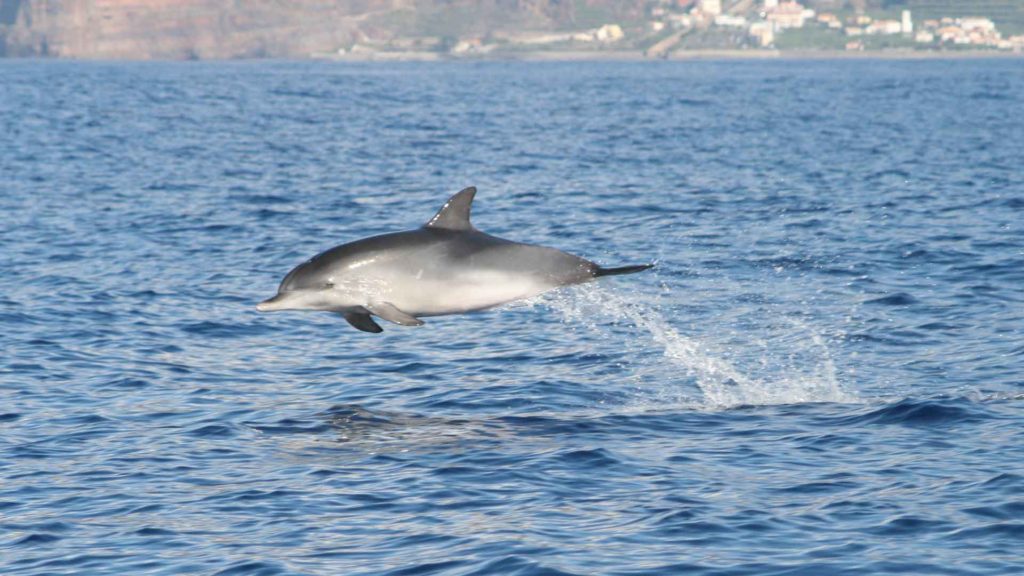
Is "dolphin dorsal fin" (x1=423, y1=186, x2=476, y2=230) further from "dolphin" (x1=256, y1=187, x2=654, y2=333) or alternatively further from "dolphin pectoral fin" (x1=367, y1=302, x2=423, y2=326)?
"dolphin pectoral fin" (x1=367, y1=302, x2=423, y2=326)

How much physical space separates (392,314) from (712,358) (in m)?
7.45

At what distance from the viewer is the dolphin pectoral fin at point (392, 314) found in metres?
14.3

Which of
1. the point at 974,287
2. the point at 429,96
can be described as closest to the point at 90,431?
the point at 974,287

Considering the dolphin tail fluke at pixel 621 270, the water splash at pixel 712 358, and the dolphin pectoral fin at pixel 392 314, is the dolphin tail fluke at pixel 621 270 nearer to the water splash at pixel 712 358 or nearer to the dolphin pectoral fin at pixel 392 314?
the dolphin pectoral fin at pixel 392 314

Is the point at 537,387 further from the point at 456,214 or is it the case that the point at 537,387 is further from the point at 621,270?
the point at 621,270

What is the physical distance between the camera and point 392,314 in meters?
14.6

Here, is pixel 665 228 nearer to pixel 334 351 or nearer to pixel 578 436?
pixel 334 351

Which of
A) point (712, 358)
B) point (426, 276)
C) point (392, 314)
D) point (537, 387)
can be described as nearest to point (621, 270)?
point (426, 276)

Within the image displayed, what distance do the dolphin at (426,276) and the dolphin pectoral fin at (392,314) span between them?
2.6 inches

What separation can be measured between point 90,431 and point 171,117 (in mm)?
66436

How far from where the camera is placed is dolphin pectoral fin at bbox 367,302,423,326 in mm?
14281

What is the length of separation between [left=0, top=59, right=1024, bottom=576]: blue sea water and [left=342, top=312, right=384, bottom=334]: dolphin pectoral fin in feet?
4.46

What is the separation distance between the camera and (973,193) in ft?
134

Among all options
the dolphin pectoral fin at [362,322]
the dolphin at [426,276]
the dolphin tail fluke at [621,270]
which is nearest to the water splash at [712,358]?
the dolphin tail fluke at [621,270]
